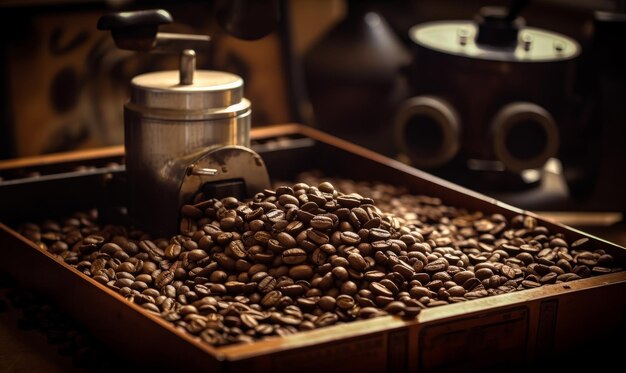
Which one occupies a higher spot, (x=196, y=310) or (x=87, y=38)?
(x=87, y=38)

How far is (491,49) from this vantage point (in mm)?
2549

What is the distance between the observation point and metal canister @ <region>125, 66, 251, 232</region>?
192 cm

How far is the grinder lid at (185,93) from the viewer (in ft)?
6.30

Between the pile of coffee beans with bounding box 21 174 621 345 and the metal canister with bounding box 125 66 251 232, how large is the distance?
3.2 inches

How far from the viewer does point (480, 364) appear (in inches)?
61.4

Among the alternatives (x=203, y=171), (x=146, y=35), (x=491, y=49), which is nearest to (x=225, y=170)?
(x=203, y=171)

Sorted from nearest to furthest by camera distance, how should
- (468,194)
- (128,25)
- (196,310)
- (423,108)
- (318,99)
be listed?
(196,310) < (128,25) < (468,194) < (423,108) < (318,99)

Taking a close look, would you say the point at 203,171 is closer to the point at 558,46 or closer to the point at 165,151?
the point at 165,151

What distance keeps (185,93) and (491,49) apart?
97cm

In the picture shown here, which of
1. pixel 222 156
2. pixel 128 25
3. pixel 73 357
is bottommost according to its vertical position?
pixel 73 357

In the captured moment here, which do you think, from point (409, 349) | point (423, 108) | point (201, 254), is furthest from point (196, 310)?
point (423, 108)

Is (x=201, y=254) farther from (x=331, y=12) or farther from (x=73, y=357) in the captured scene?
(x=331, y=12)

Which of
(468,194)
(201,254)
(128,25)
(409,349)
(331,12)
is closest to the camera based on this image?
(409,349)

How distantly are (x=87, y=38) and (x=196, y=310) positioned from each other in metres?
1.23
